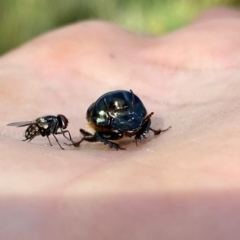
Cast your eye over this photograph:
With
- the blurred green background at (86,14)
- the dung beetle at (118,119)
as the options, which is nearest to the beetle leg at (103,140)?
the dung beetle at (118,119)

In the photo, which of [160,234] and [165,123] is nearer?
[160,234]

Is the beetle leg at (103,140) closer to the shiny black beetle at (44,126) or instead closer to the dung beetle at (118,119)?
the dung beetle at (118,119)

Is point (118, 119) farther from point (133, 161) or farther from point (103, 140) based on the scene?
point (133, 161)

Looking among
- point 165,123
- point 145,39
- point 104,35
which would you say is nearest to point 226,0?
point 145,39

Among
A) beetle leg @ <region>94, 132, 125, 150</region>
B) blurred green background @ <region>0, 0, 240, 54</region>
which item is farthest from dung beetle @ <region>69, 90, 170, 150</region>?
blurred green background @ <region>0, 0, 240, 54</region>

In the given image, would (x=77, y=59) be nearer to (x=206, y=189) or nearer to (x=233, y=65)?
(x=233, y=65)

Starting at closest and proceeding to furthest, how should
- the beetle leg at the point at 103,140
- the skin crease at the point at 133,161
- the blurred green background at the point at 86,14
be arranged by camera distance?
the skin crease at the point at 133,161, the beetle leg at the point at 103,140, the blurred green background at the point at 86,14
